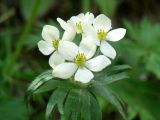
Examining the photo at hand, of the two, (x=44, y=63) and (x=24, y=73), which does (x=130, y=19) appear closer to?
(x=44, y=63)

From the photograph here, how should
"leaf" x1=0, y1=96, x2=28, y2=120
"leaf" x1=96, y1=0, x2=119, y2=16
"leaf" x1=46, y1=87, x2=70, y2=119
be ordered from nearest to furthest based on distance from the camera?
"leaf" x1=46, y1=87, x2=70, y2=119, "leaf" x1=0, y1=96, x2=28, y2=120, "leaf" x1=96, y1=0, x2=119, y2=16

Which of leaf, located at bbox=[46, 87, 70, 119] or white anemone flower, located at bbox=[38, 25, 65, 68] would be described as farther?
white anemone flower, located at bbox=[38, 25, 65, 68]

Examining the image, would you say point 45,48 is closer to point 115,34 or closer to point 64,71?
point 64,71

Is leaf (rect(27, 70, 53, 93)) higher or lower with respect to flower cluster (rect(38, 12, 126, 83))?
lower

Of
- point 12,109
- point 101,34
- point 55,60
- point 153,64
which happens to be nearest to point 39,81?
point 55,60

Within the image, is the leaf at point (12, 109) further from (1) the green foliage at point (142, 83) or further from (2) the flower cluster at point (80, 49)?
(2) the flower cluster at point (80, 49)

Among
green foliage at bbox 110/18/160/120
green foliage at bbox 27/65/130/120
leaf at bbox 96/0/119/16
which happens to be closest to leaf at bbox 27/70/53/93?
green foliage at bbox 27/65/130/120

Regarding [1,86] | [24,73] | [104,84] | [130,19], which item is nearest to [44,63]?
[24,73]

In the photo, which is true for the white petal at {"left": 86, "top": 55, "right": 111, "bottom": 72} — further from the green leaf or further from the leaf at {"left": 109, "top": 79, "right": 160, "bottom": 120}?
the leaf at {"left": 109, "top": 79, "right": 160, "bottom": 120}
